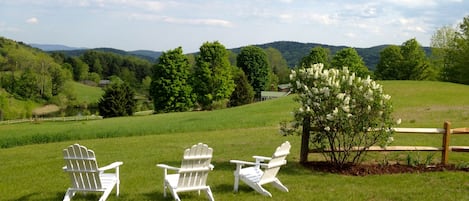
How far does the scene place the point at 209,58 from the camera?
60.2 m

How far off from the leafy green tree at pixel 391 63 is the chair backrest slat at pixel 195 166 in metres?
62.1

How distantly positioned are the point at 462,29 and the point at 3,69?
3531 inches

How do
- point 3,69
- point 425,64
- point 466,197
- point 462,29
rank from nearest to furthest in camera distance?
point 466,197
point 462,29
point 425,64
point 3,69

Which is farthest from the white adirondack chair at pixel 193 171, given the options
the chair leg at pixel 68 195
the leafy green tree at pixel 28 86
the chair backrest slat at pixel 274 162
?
the leafy green tree at pixel 28 86

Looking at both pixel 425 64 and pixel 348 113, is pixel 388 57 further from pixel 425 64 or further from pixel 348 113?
pixel 348 113

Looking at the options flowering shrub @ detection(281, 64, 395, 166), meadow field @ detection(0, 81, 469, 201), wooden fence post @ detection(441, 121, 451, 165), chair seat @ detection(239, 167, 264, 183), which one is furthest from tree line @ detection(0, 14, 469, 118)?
chair seat @ detection(239, 167, 264, 183)

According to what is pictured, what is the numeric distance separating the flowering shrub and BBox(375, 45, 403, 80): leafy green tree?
57966 millimetres

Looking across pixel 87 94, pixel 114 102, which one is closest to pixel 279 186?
pixel 114 102

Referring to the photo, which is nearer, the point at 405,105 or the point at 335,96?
the point at 335,96

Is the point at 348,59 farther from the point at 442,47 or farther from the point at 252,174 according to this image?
the point at 252,174

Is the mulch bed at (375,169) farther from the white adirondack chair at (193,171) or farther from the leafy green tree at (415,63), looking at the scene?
the leafy green tree at (415,63)

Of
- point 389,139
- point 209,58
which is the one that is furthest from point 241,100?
point 389,139

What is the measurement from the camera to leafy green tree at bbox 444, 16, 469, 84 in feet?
178

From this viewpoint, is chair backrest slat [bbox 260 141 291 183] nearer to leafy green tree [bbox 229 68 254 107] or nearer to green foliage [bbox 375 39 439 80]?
leafy green tree [bbox 229 68 254 107]
